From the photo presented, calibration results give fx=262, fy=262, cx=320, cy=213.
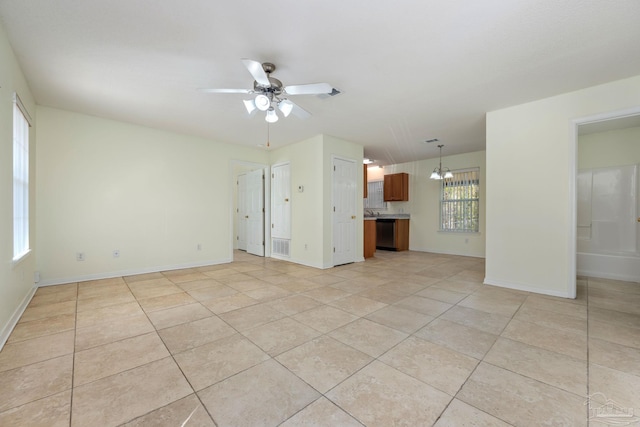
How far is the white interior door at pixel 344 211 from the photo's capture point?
17.2ft

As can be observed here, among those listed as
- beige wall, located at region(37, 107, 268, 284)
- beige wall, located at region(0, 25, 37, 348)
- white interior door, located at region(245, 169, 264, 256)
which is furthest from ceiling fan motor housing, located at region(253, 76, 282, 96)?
white interior door, located at region(245, 169, 264, 256)

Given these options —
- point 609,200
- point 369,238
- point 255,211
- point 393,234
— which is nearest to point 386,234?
point 393,234

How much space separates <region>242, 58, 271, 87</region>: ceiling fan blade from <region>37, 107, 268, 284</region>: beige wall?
330 centimetres

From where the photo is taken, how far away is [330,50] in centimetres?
236

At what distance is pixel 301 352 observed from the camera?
6.54 ft

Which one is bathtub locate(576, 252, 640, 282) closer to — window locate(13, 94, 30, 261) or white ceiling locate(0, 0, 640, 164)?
white ceiling locate(0, 0, 640, 164)

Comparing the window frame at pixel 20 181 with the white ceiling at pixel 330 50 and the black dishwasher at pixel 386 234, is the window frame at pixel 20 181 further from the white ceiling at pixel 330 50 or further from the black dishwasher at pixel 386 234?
the black dishwasher at pixel 386 234

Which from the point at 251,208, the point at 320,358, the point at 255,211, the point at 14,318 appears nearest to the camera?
the point at 320,358

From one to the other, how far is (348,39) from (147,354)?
2.97 metres

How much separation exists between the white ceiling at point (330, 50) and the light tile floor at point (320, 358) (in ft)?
7.93

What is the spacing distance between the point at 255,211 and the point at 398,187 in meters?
3.96

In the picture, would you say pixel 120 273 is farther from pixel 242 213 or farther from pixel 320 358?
pixel 320 358

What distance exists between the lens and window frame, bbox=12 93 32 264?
267cm

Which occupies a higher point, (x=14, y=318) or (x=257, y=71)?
(x=257, y=71)
